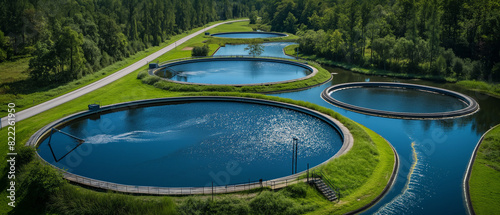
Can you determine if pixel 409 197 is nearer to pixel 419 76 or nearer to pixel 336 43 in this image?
pixel 419 76

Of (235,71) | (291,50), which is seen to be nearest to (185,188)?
(235,71)

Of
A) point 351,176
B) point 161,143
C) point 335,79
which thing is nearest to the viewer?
point 351,176

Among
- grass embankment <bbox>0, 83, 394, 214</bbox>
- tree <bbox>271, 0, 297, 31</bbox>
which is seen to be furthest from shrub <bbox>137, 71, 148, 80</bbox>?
tree <bbox>271, 0, 297, 31</bbox>

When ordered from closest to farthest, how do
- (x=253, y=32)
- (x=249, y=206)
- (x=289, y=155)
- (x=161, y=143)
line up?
1. (x=249, y=206)
2. (x=289, y=155)
3. (x=161, y=143)
4. (x=253, y=32)

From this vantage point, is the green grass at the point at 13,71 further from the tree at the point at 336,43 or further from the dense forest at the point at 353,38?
the tree at the point at 336,43

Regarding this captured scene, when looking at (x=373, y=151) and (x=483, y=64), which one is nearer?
(x=373, y=151)

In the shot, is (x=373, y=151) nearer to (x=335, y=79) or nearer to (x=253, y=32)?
(x=335, y=79)

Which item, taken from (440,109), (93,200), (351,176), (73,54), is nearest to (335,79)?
(440,109)
